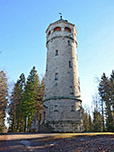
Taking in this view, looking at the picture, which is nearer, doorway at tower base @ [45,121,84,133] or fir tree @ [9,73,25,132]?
doorway at tower base @ [45,121,84,133]

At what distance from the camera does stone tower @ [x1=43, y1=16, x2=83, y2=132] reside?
55.6ft

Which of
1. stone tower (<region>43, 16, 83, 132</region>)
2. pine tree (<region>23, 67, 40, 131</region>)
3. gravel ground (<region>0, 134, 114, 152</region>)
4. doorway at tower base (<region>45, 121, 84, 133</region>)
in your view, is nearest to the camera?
gravel ground (<region>0, 134, 114, 152</region>)

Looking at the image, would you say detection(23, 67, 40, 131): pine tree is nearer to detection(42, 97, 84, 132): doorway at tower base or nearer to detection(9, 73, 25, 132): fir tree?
detection(9, 73, 25, 132): fir tree

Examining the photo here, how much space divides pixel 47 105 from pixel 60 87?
2956 millimetres

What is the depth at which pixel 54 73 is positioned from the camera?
771 inches

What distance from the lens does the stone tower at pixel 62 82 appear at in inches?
667

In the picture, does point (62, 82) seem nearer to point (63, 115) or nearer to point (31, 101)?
point (63, 115)

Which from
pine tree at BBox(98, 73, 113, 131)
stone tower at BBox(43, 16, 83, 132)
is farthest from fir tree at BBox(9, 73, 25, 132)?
pine tree at BBox(98, 73, 113, 131)

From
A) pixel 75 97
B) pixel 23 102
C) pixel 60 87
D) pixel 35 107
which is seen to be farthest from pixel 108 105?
pixel 23 102

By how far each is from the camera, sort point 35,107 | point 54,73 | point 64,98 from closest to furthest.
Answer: point 64,98, point 54,73, point 35,107

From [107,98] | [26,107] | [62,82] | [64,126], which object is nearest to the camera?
[64,126]

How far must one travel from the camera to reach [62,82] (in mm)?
18656

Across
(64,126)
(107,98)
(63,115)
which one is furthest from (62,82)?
(107,98)

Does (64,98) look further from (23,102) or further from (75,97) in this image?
(23,102)
